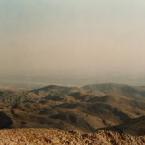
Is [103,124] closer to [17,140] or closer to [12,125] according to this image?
[12,125]

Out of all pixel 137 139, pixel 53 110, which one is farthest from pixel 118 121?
pixel 137 139

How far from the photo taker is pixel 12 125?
124562 mm

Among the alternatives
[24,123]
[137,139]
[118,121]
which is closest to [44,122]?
[24,123]

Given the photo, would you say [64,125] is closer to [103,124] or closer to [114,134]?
[103,124]

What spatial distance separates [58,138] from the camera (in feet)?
88.0

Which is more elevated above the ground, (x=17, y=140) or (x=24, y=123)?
(x=17, y=140)

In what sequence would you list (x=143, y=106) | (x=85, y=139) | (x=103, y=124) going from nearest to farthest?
(x=85, y=139)
(x=103, y=124)
(x=143, y=106)

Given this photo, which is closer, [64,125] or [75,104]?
[64,125]

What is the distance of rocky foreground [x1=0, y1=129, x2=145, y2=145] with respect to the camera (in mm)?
24969

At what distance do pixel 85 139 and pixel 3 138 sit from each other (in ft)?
19.7

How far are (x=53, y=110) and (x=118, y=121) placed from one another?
77.5 feet

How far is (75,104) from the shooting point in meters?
169

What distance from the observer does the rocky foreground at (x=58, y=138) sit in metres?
25.0

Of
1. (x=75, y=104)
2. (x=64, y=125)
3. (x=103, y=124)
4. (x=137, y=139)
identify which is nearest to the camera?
(x=137, y=139)
